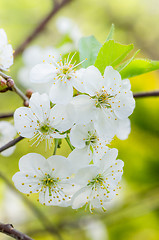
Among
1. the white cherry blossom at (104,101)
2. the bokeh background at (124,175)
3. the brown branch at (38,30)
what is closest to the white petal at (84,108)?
the white cherry blossom at (104,101)

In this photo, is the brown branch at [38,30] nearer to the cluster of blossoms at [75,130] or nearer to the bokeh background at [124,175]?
the bokeh background at [124,175]

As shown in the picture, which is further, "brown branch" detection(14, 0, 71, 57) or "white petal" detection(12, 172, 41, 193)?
"brown branch" detection(14, 0, 71, 57)

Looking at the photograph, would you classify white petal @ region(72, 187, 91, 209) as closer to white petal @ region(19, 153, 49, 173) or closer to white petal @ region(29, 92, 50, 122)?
white petal @ region(19, 153, 49, 173)

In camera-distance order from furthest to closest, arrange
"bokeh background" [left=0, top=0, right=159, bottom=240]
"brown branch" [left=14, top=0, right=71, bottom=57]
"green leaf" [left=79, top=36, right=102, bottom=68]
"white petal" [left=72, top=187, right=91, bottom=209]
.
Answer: "bokeh background" [left=0, top=0, right=159, bottom=240]
"brown branch" [left=14, top=0, right=71, bottom=57]
"green leaf" [left=79, top=36, right=102, bottom=68]
"white petal" [left=72, top=187, right=91, bottom=209]

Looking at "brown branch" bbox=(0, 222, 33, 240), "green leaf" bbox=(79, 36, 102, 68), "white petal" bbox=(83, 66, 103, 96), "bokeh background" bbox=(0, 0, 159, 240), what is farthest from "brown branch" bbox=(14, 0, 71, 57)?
"brown branch" bbox=(0, 222, 33, 240)

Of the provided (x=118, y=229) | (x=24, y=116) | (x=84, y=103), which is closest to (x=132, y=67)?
(x=84, y=103)

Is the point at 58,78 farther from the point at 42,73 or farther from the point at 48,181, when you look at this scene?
the point at 48,181

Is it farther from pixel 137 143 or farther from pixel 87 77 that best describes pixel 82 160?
pixel 137 143
